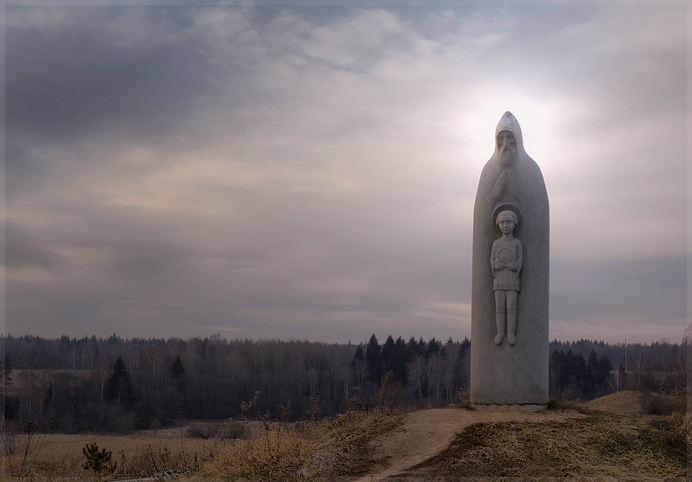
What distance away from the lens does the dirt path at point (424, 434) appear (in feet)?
37.1

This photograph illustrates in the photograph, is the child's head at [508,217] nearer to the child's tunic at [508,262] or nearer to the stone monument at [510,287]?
the stone monument at [510,287]

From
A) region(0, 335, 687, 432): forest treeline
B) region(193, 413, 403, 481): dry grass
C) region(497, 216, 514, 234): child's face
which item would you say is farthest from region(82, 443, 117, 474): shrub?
region(0, 335, 687, 432): forest treeline

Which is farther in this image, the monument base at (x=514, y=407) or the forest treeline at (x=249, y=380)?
the forest treeline at (x=249, y=380)

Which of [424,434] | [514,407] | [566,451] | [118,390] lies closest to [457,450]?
[424,434]

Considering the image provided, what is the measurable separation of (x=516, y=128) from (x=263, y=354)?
1905 inches

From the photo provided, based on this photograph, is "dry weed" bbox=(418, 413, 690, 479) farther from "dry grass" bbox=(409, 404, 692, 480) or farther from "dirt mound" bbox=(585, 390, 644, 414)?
"dirt mound" bbox=(585, 390, 644, 414)

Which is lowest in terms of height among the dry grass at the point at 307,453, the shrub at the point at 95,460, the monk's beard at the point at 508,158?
the shrub at the point at 95,460

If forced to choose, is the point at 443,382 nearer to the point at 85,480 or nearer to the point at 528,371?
the point at 528,371

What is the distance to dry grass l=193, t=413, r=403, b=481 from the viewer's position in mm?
11297

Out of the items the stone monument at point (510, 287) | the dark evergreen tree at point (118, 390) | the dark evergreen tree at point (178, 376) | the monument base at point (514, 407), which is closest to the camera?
the monument base at point (514, 407)

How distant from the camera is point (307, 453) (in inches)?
473

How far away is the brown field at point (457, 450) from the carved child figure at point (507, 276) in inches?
68.7

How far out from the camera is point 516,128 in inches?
599

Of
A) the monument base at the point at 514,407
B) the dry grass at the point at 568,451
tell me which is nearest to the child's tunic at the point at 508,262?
the monument base at the point at 514,407
